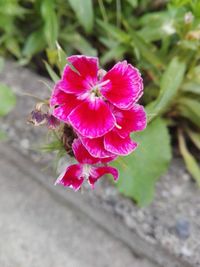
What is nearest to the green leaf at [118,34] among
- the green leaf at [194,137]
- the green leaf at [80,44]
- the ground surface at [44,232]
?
the green leaf at [80,44]

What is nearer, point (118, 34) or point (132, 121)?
point (132, 121)

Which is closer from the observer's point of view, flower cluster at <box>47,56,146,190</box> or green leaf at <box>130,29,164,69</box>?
flower cluster at <box>47,56,146,190</box>

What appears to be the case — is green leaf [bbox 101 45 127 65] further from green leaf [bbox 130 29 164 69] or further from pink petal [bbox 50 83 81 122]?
pink petal [bbox 50 83 81 122]

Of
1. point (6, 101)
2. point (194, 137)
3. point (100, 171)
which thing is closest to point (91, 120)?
point (100, 171)

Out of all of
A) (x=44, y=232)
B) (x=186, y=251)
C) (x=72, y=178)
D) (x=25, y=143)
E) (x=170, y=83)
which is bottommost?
(x=44, y=232)

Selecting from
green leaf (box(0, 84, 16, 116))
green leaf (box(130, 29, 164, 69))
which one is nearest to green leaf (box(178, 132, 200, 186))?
green leaf (box(130, 29, 164, 69))

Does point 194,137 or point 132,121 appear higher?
point 132,121

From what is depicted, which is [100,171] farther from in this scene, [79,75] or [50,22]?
[50,22]
